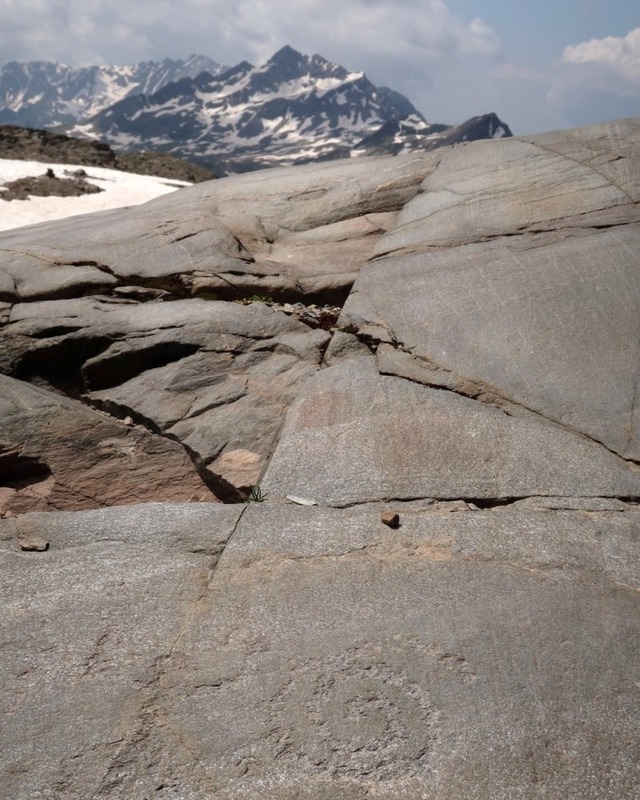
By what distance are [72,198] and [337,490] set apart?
25.6 m

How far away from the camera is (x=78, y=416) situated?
6512 mm

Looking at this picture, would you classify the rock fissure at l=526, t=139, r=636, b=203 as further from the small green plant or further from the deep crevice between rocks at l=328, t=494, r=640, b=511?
the small green plant

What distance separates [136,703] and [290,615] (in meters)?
0.96

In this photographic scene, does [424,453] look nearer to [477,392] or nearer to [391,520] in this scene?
[391,520]

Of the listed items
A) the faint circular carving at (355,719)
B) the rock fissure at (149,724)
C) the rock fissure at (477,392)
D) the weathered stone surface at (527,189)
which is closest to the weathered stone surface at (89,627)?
the rock fissure at (149,724)

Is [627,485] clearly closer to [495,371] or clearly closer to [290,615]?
[495,371]

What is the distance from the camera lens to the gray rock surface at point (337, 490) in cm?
331

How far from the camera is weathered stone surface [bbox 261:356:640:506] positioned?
5125 millimetres

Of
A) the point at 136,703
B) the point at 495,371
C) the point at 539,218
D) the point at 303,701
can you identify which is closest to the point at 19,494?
the point at 136,703

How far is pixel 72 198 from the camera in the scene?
27141 mm

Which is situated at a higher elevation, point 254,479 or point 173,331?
point 173,331

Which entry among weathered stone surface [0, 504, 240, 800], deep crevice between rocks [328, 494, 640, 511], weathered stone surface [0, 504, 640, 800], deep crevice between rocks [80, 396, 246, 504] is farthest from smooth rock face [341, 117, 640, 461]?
weathered stone surface [0, 504, 240, 800]

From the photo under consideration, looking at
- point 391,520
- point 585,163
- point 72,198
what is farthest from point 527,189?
point 72,198

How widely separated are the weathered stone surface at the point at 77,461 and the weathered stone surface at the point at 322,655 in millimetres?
1236
